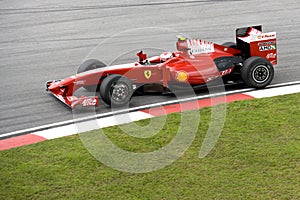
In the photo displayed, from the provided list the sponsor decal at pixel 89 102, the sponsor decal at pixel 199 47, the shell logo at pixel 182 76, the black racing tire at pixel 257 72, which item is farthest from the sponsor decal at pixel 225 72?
the sponsor decal at pixel 89 102

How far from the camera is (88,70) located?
13188 millimetres

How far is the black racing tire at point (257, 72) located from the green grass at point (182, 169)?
1395 millimetres

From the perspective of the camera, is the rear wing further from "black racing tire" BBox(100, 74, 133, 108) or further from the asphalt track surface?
"black racing tire" BBox(100, 74, 133, 108)

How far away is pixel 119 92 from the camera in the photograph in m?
12.2

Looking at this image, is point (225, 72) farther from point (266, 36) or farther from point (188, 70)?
point (266, 36)

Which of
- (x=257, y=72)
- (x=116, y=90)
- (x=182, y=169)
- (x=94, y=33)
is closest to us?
(x=182, y=169)

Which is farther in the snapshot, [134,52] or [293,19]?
[293,19]

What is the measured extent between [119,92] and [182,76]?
4.25 feet

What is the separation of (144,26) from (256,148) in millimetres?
8519

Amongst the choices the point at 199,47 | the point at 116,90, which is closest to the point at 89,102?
the point at 116,90

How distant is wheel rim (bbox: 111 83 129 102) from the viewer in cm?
1216

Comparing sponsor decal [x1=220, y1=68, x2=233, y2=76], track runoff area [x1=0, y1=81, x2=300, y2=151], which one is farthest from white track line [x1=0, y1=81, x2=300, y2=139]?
sponsor decal [x1=220, y1=68, x2=233, y2=76]

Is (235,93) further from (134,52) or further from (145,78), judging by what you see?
(134,52)

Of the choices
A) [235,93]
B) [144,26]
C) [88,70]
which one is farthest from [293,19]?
[88,70]
